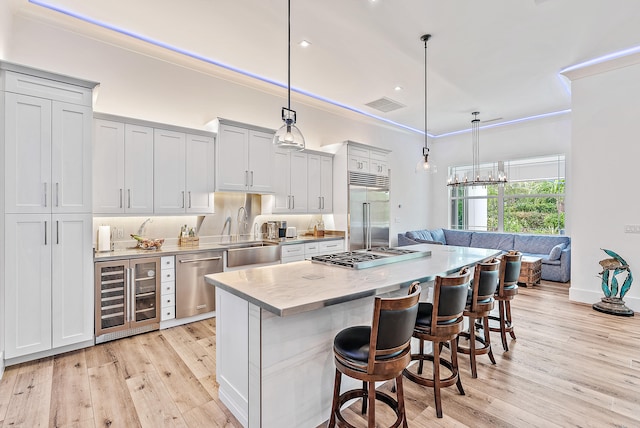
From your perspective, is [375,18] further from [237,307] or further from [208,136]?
[237,307]

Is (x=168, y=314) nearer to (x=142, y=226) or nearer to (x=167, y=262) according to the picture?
(x=167, y=262)

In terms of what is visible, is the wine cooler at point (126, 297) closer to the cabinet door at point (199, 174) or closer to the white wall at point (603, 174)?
the cabinet door at point (199, 174)

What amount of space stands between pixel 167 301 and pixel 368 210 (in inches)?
142

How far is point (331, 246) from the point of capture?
5.29m

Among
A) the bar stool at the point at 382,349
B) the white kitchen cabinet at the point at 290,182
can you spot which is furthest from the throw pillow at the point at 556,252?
the bar stool at the point at 382,349

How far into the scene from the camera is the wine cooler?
124 inches

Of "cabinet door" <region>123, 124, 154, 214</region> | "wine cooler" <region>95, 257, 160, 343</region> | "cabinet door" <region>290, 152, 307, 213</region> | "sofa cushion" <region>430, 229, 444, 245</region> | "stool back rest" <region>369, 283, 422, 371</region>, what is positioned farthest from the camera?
"sofa cushion" <region>430, 229, 444, 245</region>

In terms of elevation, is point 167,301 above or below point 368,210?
below

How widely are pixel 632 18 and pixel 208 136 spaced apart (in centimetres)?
496

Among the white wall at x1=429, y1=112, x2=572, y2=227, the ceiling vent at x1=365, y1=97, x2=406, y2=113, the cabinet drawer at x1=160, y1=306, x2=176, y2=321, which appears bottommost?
the cabinet drawer at x1=160, y1=306, x2=176, y2=321

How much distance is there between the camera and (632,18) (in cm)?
326

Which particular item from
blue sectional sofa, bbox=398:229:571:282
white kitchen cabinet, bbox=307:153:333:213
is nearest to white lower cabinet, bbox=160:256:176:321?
white kitchen cabinet, bbox=307:153:333:213

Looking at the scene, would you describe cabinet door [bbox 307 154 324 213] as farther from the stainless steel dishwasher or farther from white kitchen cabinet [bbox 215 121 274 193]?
the stainless steel dishwasher

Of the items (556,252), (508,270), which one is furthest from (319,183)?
(556,252)
